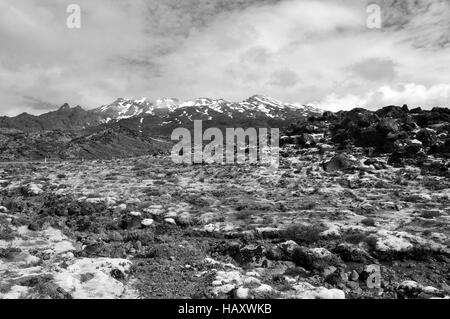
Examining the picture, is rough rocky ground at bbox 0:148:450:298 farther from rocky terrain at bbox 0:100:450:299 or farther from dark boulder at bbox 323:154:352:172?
dark boulder at bbox 323:154:352:172

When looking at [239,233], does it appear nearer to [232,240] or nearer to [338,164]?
[232,240]

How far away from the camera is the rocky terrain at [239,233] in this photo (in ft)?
43.1

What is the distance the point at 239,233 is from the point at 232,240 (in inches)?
26.9

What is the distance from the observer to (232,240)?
1847 centimetres

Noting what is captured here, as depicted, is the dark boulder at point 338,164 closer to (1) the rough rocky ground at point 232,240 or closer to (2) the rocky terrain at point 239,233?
(2) the rocky terrain at point 239,233

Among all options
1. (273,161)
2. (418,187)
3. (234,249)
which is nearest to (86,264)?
(234,249)

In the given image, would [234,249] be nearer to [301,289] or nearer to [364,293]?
[301,289]

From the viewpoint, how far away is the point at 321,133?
5525cm

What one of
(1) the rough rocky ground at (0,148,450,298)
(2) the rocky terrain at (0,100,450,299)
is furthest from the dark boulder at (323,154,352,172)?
(1) the rough rocky ground at (0,148,450,298)

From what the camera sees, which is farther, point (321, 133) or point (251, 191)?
point (321, 133)

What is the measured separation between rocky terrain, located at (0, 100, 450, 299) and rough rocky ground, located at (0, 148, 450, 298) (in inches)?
2.6

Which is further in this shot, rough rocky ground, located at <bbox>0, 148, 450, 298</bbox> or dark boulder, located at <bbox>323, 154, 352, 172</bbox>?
dark boulder, located at <bbox>323, 154, 352, 172</bbox>

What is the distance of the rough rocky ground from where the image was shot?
13031 mm

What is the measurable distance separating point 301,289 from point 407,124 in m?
40.7
